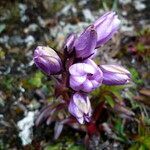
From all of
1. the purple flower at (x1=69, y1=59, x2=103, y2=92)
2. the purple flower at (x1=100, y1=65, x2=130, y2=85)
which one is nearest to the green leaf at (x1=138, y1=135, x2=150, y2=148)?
the purple flower at (x1=100, y1=65, x2=130, y2=85)

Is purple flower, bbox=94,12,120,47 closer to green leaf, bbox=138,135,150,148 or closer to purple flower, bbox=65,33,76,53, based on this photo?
purple flower, bbox=65,33,76,53

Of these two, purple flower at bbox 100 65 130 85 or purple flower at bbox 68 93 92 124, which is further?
purple flower at bbox 100 65 130 85

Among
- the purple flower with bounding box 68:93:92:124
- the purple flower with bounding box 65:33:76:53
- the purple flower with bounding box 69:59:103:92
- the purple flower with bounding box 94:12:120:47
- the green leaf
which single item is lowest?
the green leaf

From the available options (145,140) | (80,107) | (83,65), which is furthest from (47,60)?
(145,140)

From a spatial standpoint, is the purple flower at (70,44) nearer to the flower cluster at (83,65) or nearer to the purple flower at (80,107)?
the flower cluster at (83,65)

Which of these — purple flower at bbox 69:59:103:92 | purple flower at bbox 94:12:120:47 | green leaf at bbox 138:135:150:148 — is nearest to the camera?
purple flower at bbox 69:59:103:92

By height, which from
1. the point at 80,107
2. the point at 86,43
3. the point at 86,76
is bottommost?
the point at 80,107

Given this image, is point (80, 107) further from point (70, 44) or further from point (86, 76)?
point (70, 44)
